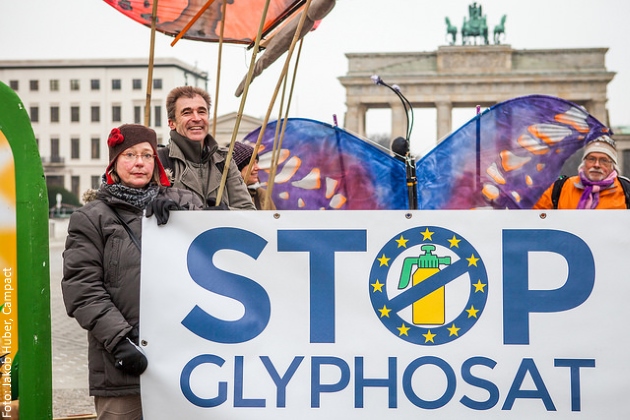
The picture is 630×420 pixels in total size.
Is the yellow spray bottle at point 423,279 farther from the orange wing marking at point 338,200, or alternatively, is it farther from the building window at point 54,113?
the building window at point 54,113

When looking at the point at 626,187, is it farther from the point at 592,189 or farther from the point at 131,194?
the point at 131,194

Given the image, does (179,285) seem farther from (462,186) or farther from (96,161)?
(96,161)

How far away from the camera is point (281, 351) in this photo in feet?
8.21

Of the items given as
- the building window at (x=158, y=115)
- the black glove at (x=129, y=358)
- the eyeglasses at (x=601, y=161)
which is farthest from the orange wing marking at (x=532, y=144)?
the building window at (x=158, y=115)

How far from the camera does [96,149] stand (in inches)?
3044

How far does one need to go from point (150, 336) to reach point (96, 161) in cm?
7684

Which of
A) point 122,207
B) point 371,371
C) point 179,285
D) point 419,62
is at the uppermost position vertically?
point 419,62

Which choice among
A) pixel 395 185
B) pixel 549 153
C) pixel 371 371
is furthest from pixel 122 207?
pixel 549 153

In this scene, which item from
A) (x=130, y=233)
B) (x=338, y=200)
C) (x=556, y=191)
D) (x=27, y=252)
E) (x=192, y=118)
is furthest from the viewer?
(x=338, y=200)

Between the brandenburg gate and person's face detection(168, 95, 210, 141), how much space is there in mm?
46962

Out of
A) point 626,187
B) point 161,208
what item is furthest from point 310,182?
point 161,208

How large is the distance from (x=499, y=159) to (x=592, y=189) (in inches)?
45.2

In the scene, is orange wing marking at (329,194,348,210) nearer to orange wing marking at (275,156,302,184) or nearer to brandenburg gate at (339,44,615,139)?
orange wing marking at (275,156,302,184)

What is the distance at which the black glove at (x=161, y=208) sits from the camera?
8.40ft
